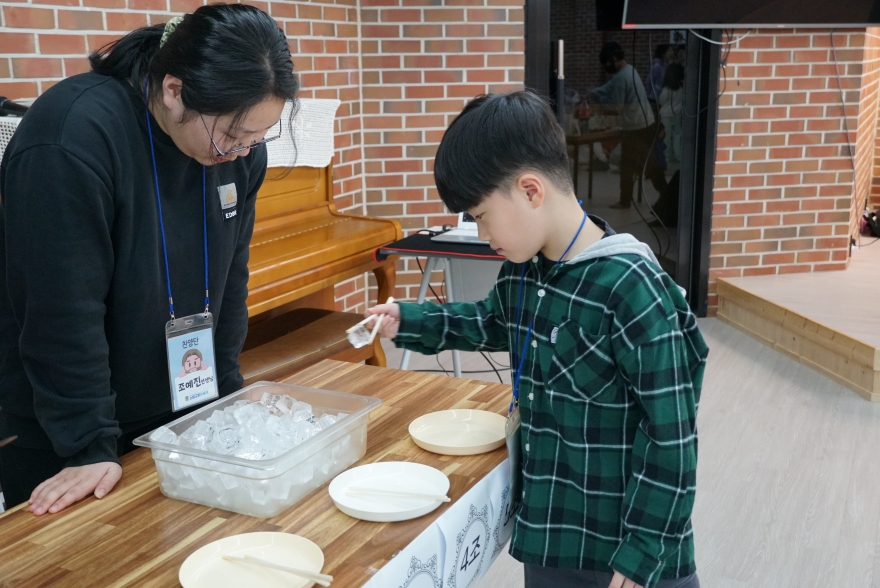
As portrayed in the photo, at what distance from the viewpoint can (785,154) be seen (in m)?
4.42

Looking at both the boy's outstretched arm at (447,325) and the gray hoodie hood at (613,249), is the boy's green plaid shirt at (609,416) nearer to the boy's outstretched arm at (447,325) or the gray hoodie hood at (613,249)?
the gray hoodie hood at (613,249)

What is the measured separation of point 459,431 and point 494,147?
18.9 inches

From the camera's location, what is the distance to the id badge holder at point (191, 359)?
1.42 metres

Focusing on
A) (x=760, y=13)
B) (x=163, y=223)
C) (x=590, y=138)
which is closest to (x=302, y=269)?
(x=163, y=223)

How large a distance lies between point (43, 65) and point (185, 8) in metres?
0.71

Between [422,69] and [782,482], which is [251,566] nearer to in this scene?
[782,482]

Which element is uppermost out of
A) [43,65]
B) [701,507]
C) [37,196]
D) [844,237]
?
[43,65]

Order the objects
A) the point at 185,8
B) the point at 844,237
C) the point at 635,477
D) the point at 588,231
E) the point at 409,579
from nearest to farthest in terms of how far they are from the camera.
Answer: the point at 409,579 → the point at 635,477 → the point at 588,231 → the point at 185,8 → the point at 844,237

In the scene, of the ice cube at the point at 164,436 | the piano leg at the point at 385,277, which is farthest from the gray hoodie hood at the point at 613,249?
the piano leg at the point at 385,277

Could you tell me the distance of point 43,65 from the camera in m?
2.47

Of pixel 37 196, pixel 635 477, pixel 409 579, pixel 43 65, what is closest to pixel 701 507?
pixel 635 477

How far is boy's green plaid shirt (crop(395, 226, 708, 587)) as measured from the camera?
3.78 ft

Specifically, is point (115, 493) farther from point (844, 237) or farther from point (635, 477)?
point (844, 237)

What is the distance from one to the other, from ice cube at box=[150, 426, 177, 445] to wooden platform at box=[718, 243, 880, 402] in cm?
305
